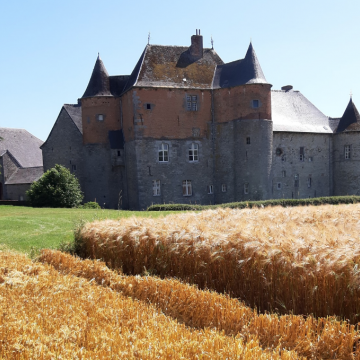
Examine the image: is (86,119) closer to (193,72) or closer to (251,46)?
(193,72)

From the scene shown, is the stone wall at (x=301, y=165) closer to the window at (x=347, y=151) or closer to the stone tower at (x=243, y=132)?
the window at (x=347, y=151)

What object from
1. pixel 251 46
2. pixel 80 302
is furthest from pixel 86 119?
pixel 80 302

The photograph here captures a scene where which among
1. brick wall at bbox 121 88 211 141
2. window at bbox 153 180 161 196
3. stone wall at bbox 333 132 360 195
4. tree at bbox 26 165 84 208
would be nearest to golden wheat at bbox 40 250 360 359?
tree at bbox 26 165 84 208

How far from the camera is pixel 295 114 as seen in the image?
3731 centimetres

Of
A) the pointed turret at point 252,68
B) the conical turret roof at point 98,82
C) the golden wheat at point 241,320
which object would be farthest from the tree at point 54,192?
the golden wheat at point 241,320

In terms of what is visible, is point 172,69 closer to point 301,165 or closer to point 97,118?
point 97,118

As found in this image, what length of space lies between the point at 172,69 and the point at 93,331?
101 ft

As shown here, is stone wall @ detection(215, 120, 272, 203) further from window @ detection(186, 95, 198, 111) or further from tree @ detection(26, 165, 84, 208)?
tree @ detection(26, 165, 84, 208)

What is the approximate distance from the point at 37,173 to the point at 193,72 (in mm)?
21171

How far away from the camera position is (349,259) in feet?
16.0

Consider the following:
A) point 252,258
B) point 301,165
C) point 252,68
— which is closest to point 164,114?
point 252,68

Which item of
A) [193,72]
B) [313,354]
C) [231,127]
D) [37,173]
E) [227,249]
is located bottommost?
[313,354]

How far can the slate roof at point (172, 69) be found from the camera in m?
32.2

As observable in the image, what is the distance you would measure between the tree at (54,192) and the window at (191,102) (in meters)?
11.6
